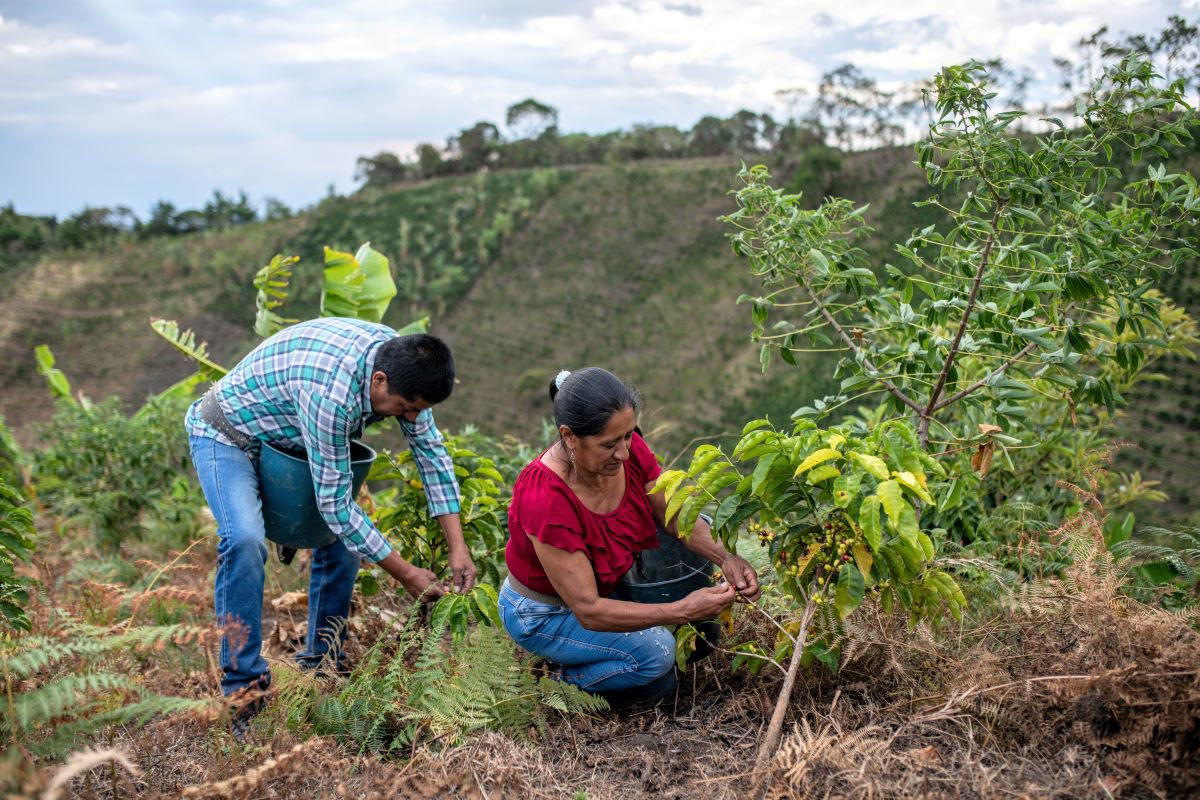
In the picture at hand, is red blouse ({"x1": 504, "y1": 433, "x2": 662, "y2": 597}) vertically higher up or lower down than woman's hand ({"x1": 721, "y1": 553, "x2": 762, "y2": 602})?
higher up

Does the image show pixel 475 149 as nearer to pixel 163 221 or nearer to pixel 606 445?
pixel 163 221

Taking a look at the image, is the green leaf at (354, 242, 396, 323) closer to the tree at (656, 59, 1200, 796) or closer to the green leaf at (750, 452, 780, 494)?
the tree at (656, 59, 1200, 796)

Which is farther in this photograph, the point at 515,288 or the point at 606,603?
the point at 515,288

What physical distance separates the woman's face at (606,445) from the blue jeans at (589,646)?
56 cm

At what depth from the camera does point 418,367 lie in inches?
108

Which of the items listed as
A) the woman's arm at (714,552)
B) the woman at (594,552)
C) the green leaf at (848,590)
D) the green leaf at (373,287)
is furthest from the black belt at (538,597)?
the green leaf at (373,287)

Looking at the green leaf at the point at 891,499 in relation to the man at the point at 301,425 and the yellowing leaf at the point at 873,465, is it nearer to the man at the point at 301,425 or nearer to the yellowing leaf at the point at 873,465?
the yellowing leaf at the point at 873,465

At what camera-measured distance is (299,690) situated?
Answer: 285 centimetres

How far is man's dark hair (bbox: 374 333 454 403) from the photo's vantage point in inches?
108

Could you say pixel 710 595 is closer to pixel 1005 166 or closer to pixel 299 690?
pixel 299 690

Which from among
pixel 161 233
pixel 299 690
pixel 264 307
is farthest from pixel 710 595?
pixel 161 233

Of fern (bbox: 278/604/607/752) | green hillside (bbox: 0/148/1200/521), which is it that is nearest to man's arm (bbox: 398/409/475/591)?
fern (bbox: 278/604/607/752)

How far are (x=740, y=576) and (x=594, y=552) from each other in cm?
→ 47

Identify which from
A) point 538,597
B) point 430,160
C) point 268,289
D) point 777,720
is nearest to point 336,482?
point 538,597
